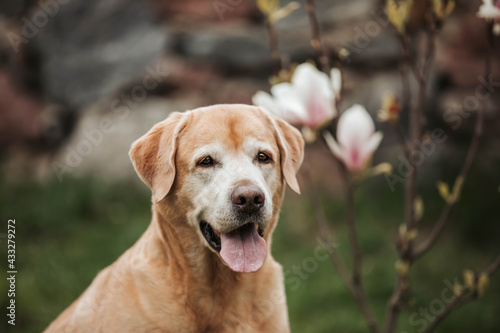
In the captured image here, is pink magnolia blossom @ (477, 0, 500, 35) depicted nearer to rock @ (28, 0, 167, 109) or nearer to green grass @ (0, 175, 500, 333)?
green grass @ (0, 175, 500, 333)

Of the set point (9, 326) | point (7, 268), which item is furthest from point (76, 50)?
point (9, 326)

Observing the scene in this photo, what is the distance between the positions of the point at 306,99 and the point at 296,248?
11.6ft

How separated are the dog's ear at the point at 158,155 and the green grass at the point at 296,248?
102 inches

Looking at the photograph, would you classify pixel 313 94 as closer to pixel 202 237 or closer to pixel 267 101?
pixel 267 101

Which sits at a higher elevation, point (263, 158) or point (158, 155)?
point (158, 155)

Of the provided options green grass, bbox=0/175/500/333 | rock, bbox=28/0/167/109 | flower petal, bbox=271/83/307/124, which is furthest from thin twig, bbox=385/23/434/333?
rock, bbox=28/0/167/109

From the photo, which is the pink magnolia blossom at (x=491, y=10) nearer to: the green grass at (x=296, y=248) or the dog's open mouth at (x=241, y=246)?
the dog's open mouth at (x=241, y=246)

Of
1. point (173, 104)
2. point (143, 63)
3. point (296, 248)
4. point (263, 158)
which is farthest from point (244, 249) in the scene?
point (143, 63)

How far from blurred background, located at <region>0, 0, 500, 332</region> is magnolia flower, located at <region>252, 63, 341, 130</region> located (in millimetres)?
3015

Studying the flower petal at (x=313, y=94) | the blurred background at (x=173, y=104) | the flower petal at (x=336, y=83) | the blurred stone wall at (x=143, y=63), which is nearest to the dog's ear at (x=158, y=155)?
the flower petal at (x=313, y=94)

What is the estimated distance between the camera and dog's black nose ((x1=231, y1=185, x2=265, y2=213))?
2.67m

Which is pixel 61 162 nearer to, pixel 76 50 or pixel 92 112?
pixel 92 112

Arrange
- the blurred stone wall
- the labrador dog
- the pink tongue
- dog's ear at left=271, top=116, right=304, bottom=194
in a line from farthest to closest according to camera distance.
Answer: the blurred stone wall
dog's ear at left=271, top=116, right=304, bottom=194
the labrador dog
the pink tongue

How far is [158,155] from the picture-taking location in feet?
9.70
